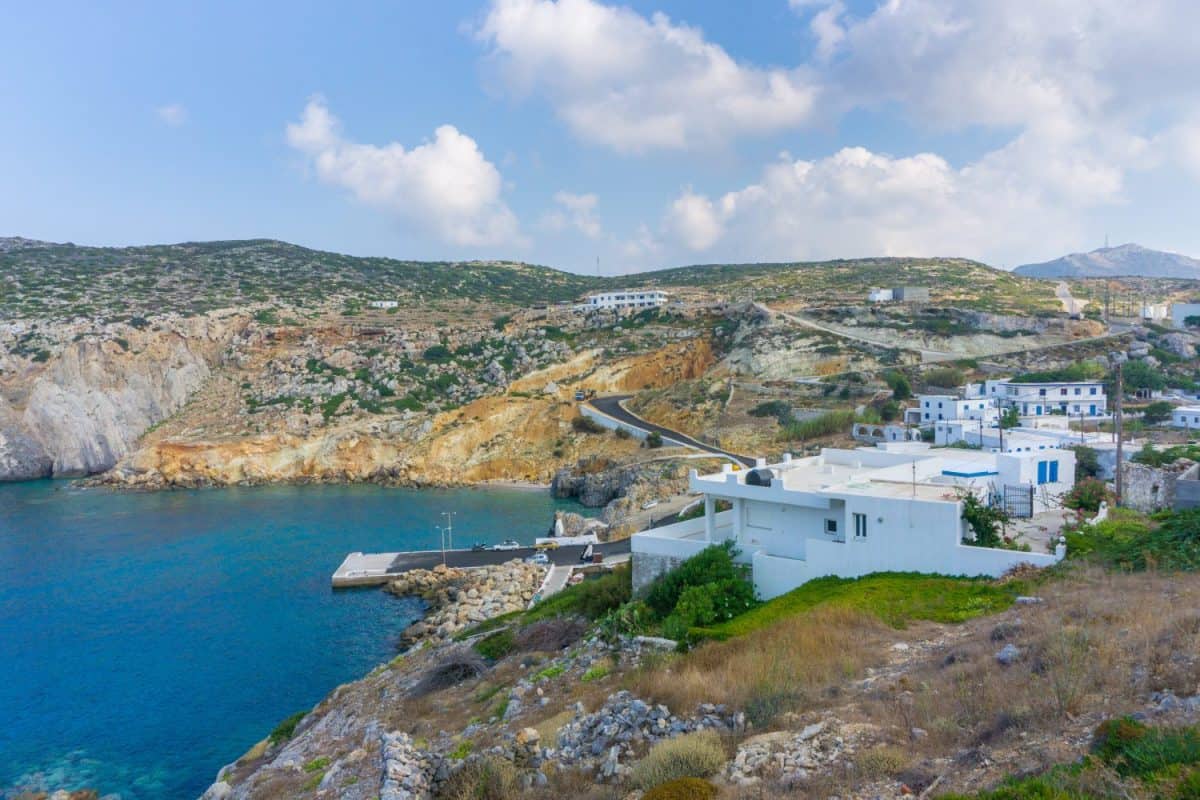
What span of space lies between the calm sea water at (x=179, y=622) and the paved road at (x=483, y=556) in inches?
105

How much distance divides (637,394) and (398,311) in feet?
108

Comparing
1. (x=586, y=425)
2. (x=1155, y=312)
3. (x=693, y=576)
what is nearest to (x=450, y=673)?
(x=693, y=576)

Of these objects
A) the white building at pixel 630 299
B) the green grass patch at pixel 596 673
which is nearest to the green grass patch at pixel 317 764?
the green grass patch at pixel 596 673

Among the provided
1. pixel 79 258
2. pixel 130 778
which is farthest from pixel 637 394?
pixel 79 258

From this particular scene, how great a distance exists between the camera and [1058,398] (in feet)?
139

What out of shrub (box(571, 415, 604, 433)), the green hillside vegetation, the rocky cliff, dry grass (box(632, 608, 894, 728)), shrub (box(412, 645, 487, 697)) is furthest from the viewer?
the green hillside vegetation

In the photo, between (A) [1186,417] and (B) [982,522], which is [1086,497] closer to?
(B) [982,522]

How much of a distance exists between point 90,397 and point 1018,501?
218 ft

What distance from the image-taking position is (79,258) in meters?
99.0

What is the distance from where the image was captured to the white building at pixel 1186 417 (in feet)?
114

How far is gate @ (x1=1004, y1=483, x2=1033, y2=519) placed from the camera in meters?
16.9

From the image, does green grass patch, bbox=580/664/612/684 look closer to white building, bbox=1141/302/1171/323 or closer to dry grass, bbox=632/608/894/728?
dry grass, bbox=632/608/894/728

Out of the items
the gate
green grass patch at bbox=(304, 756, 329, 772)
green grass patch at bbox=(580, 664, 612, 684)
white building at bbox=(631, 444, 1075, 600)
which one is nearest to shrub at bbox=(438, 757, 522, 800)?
green grass patch at bbox=(580, 664, 612, 684)

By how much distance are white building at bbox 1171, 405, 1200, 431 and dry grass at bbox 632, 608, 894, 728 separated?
31.7 meters
